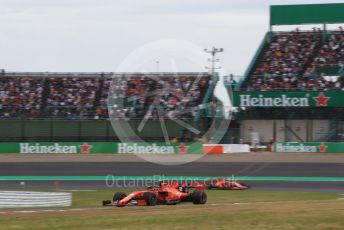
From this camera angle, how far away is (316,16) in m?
57.5

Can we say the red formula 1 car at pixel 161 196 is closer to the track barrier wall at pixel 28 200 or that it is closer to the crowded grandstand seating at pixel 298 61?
the track barrier wall at pixel 28 200

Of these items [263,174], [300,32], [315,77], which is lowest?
[263,174]

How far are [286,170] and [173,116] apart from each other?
45.5ft

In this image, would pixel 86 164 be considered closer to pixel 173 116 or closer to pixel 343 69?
pixel 173 116

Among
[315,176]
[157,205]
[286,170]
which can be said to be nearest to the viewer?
[157,205]

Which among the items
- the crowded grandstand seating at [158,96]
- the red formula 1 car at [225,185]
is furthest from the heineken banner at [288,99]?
the red formula 1 car at [225,185]

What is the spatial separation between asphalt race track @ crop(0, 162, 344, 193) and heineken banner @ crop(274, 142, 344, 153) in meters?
5.97

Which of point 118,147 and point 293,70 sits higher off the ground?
point 293,70

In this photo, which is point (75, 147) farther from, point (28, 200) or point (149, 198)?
point (149, 198)

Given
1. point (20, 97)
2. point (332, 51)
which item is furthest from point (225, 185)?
point (20, 97)

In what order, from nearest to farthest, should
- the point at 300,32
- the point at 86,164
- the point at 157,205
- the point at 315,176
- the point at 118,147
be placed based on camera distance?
the point at 157,205
the point at 315,176
the point at 86,164
the point at 118,147
the point at 300,32

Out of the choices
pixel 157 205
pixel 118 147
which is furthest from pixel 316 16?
pixel 157 205

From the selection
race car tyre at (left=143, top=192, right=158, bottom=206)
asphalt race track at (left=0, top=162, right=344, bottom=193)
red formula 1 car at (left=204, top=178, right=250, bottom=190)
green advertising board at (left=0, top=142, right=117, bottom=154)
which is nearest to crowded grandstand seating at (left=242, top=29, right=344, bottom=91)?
asphalt race track at (left=0, top=162, right=344, bottom=193)

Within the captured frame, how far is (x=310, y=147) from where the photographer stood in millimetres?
48344
